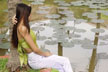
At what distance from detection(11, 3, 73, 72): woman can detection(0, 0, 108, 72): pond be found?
1071 millimetres

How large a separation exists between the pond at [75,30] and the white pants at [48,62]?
1036 millimetres

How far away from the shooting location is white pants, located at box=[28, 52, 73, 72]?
9.75ft

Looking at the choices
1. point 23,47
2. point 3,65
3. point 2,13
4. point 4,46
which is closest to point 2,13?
point 2,13

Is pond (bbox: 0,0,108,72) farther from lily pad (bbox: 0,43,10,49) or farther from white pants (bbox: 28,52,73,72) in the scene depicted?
white pants (bbox: 28,52,73,72)

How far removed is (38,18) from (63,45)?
2117 millimetres

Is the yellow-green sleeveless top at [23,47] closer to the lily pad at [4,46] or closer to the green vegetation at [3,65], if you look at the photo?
the green vegetation at [3,65]

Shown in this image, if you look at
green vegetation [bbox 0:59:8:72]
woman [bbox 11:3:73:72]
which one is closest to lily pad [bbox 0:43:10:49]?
green vegetation [bbox 0:59:8:72]

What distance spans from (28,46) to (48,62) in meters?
0.32

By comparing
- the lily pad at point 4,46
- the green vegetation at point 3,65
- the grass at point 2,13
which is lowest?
the lily pad at point 4,46

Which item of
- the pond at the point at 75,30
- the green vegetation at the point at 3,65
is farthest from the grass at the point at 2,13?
the green vegetation at the point at 3,65


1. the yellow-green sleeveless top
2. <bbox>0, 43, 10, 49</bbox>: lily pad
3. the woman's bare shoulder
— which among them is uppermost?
the woman's bare shoulder

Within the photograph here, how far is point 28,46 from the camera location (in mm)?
2916

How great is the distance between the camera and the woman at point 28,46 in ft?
9.29

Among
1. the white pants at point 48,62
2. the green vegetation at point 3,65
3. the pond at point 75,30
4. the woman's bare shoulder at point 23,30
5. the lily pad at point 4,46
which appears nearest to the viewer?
the woman's bare shoulder at point 23,30
